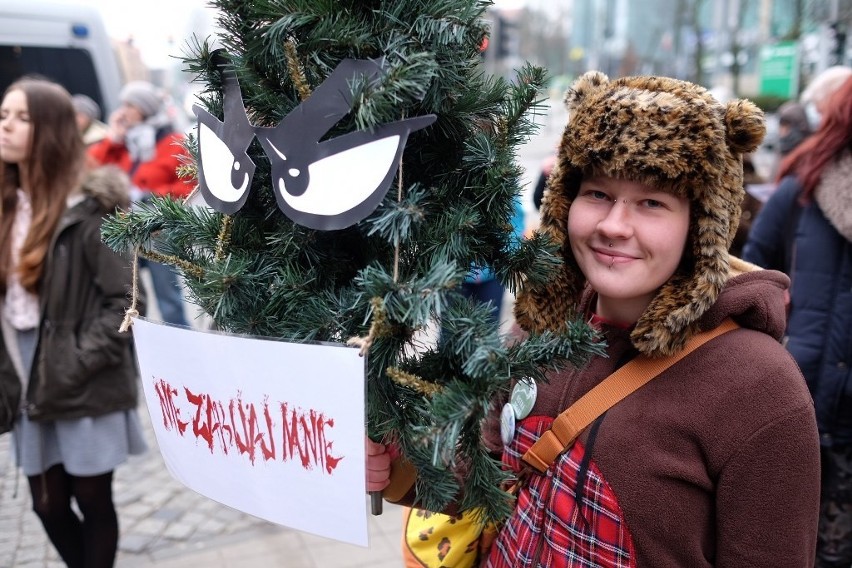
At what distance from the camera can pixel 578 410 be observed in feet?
4.81

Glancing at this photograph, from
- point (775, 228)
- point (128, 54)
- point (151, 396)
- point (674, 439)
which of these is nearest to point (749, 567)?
point (674, 439)

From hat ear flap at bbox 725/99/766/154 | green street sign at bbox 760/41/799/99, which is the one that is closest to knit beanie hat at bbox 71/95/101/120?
hat ear flap at bbox 725/99/766/154

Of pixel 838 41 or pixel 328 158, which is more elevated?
pixel 838 41

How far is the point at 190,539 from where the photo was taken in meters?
3.62

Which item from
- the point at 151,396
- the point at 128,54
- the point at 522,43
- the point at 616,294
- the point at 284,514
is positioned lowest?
the point at 284,514

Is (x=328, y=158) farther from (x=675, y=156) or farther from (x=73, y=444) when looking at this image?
(x=73, y=444)

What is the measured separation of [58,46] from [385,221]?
6695 mm

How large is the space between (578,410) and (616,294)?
0.24 metres

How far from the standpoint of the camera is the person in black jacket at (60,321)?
270 cm

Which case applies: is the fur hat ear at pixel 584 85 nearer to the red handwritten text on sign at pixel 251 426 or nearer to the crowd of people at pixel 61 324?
the red handwritten text on sign at pixel 251 426

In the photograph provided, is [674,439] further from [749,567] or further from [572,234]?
[572,234]

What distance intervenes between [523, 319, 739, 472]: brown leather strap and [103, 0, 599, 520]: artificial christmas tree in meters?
0.21

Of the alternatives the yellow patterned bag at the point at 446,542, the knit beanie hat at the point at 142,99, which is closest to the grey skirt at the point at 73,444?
the yellow patterned bag at the point at 446,542

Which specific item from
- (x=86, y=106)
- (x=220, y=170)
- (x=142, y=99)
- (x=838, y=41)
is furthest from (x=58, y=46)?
(x=838, y=41)
